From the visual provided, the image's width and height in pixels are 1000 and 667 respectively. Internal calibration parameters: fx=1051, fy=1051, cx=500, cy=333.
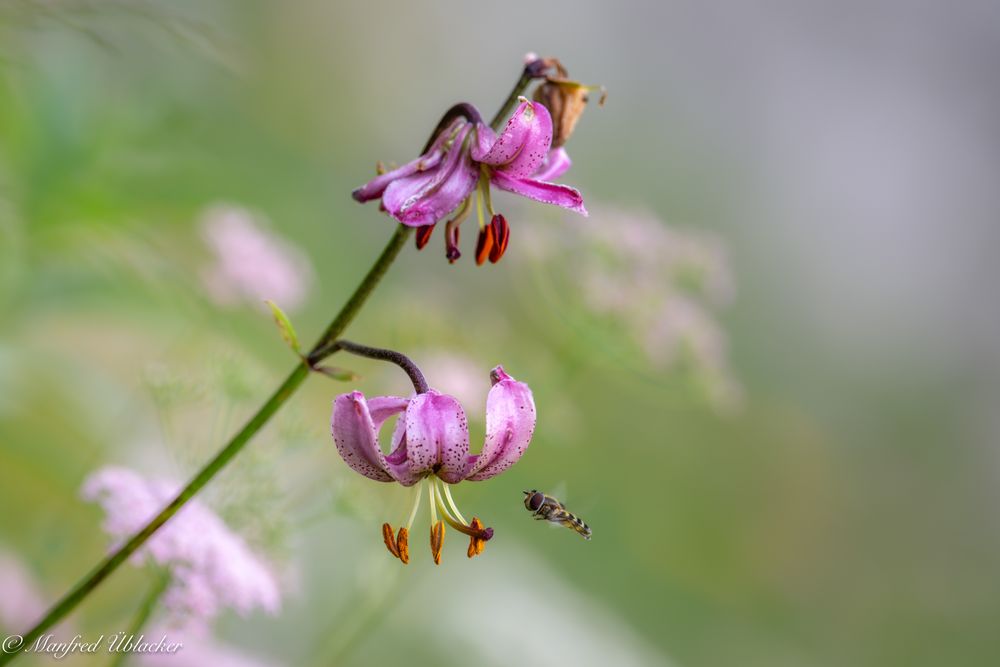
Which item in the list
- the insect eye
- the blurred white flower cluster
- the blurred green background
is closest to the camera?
the insect eye

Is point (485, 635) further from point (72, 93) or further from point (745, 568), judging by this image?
point (745, 568)

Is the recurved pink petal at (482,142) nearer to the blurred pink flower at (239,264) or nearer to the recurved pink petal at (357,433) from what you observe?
the recurved pink petal at (357,433)

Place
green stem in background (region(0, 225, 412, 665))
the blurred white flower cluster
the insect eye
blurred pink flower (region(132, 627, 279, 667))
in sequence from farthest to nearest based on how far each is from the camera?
the blurred white flower cluster, blurred pink flower (region(132, 627, 279, 667)), the insect eye, green stem in background (region(0, 225, 412, 665))

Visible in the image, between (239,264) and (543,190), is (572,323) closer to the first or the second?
(239,264)

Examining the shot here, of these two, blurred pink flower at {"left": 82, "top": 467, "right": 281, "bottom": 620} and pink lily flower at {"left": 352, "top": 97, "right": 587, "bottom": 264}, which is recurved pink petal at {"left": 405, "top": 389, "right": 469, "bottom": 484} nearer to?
A: pink lily flower at {"left": 352, "top": 97, "right": 587, "bottom": 264}

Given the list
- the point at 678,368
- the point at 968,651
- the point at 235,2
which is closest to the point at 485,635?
the point at 678,368

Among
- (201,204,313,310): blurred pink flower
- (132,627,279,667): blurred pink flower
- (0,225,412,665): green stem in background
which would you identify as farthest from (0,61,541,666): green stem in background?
(201,204,313,310): blurred pink flower

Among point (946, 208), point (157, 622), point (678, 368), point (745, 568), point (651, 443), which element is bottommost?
point (157, 622)
